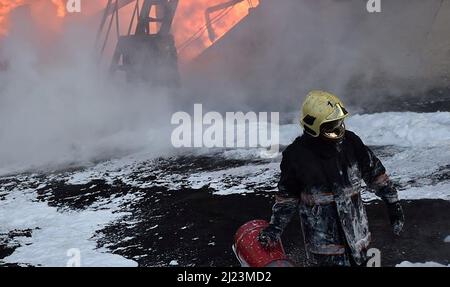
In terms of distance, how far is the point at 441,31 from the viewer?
1149cm

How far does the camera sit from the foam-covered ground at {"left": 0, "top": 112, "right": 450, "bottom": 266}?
5113 mm

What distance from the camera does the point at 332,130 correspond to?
2.80m

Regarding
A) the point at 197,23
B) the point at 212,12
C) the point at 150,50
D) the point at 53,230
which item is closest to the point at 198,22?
the point at 197,23

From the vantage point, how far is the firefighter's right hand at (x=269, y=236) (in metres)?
3.08

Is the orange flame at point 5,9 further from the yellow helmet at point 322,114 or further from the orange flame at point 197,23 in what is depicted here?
the yellow helmet at point 322,114

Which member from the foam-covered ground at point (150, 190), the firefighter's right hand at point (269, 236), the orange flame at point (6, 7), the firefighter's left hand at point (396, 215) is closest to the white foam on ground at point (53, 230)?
the foam-covered ground at point (150, 190)

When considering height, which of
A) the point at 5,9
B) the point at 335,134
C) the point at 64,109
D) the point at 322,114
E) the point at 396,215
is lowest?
the point at 64,109

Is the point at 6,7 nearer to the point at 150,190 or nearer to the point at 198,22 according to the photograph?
the point at 198,22

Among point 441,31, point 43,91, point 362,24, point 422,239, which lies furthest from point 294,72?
point 422,239

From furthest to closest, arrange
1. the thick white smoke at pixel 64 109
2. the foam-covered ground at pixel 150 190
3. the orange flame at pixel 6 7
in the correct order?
the orange flame at pixel 6 7 → the thick white smoke at pixel 64 109 → the foam-covered ground at pixel 150 190

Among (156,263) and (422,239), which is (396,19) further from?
(156,263)

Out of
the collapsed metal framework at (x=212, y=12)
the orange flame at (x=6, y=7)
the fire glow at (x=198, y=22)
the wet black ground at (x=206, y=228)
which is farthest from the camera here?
the fire glow at (x=198, y=22)

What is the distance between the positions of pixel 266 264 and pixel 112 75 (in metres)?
9.75

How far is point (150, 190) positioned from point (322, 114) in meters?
4.49
